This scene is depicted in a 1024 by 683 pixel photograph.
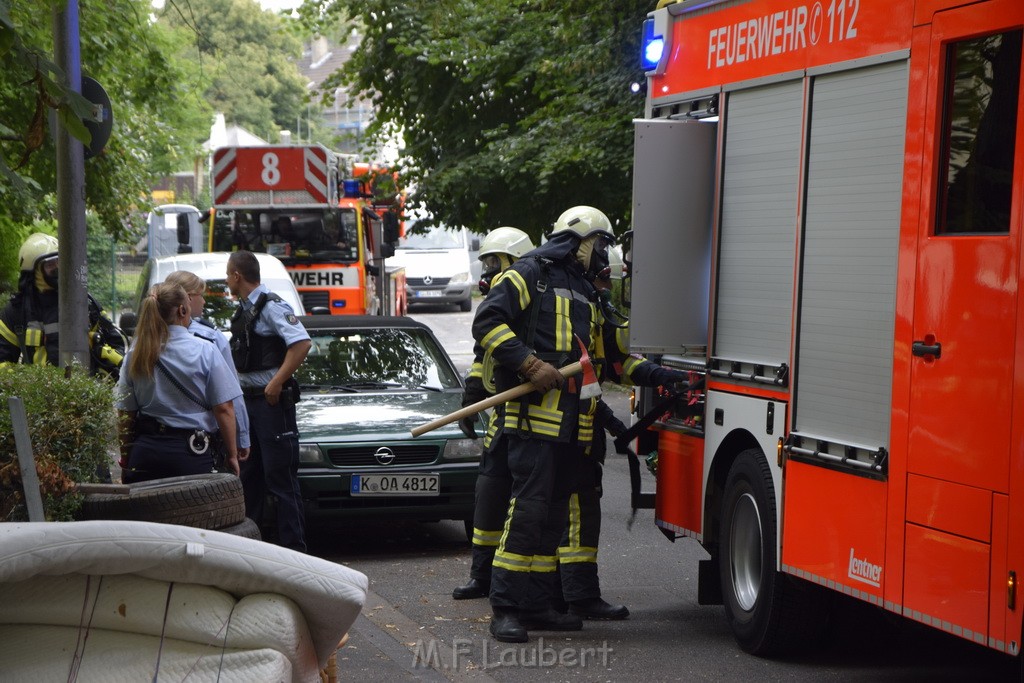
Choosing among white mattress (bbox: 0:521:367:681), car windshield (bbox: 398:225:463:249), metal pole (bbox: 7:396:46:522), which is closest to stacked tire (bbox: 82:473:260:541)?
metal pole (bbox: 7:396:46:522)

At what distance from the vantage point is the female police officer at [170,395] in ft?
21.7

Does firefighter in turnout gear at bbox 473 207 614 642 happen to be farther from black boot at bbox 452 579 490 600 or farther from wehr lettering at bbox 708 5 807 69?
wehr lettering at bbox 708 5 807 69

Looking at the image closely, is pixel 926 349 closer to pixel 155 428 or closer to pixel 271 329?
pixel 155 428

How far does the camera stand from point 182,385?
6.67 metres

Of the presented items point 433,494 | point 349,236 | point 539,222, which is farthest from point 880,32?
point 349,236

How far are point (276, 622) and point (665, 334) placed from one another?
3649 millimetres

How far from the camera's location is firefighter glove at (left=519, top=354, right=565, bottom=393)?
21.3 ft

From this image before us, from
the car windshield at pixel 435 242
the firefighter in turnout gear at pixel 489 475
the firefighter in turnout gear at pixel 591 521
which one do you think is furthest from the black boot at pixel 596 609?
the car windshield at pixel 435 242

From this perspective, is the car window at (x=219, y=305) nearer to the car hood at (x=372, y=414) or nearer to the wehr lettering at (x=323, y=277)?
the car hood at (x=372, y=414)

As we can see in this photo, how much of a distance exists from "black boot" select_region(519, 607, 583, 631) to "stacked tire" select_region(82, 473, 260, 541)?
1781 millimetres

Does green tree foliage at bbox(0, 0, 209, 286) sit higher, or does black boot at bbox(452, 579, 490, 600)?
green tree foliage at bbox(0, 0, 209, 286)

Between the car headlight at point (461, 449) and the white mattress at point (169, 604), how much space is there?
5523mm

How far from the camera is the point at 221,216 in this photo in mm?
19000

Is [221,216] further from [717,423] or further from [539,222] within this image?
[717,423]
